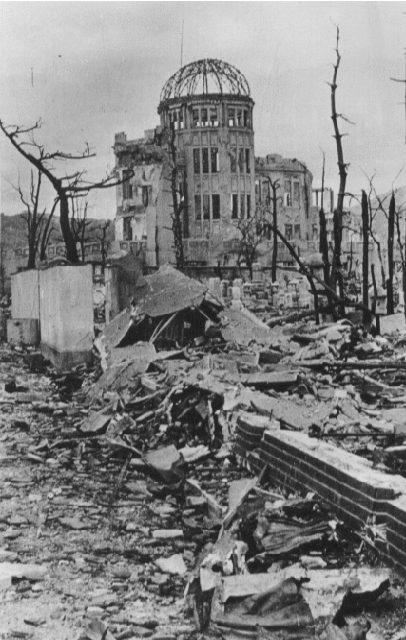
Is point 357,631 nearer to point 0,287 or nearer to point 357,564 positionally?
point 357,564

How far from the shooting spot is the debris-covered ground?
339 centimetres

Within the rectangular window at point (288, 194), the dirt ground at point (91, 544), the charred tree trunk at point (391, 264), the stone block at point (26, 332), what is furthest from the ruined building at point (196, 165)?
the dirt ground at point (91, 544)

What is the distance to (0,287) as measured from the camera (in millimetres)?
33688

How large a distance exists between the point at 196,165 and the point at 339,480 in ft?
174

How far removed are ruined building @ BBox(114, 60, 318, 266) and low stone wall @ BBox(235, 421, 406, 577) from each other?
4371 centimetres

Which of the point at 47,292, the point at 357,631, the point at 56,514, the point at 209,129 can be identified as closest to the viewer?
the point at 357,631

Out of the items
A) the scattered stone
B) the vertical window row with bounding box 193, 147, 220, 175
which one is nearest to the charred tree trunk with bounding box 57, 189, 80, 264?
the scattered stone

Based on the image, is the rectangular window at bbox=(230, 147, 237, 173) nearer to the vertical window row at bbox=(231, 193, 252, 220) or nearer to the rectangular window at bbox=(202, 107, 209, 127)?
the vertical window row at bbox=(231, 193, 252, 220)

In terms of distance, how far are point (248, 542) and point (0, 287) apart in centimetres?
3118

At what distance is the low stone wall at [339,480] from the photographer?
153 inches

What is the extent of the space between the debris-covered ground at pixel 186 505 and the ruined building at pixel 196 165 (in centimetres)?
3997

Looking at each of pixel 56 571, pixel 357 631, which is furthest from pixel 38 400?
pixel 357 631

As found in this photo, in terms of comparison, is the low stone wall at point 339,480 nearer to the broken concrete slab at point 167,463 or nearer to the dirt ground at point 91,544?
the dirt ground at point 91,544

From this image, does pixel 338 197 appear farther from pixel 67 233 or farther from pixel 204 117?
pixel 204 117
